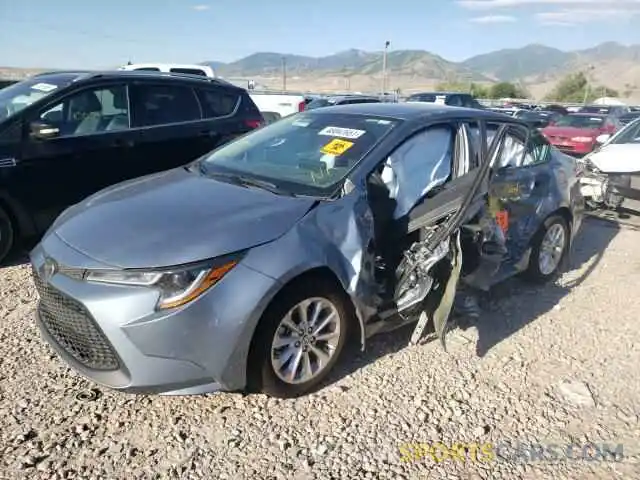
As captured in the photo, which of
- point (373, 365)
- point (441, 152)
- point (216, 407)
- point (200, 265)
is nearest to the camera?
point (200, 265)

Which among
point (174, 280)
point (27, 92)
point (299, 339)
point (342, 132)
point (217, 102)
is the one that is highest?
point (27, 92)

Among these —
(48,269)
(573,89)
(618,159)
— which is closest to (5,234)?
(48,269)

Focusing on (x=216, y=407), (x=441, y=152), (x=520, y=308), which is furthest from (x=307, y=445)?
(x=520, y=308)

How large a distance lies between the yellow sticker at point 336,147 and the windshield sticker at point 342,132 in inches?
2.5

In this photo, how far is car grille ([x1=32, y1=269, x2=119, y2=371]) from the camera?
2562mm

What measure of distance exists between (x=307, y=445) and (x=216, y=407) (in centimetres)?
57

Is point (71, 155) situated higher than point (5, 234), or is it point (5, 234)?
point (71, 155)

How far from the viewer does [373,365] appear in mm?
3393

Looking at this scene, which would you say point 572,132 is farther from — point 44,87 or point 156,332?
point 156,332

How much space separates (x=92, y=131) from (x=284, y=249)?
3.40 metres

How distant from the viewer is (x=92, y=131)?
523cm

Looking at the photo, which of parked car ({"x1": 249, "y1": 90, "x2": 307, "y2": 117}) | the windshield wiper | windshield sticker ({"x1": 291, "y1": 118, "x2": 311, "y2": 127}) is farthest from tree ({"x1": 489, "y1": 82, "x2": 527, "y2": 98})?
the windshield wiper

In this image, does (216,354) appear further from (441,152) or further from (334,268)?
A: (441,152)

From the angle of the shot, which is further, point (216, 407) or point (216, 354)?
point (216, 407)
